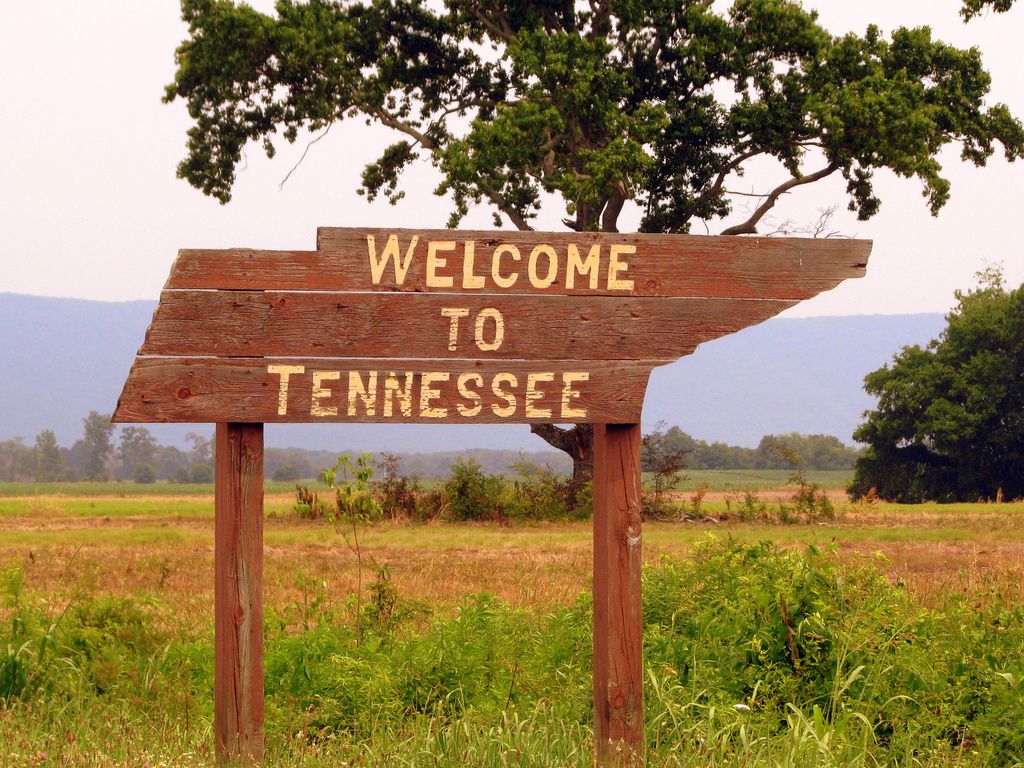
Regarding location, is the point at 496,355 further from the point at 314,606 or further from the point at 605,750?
the point at 314,606

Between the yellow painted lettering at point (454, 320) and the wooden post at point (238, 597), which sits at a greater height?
the yellow painted lettering at point (454, 320)

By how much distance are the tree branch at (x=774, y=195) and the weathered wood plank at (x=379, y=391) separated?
2342cm

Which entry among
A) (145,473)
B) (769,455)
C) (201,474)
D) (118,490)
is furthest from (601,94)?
(145,473)

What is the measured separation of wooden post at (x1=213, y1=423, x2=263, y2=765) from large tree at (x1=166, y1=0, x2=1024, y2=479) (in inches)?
727

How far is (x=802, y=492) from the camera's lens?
24562 mm

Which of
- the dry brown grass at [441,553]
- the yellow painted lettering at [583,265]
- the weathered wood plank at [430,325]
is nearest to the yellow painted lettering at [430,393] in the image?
the weathered wood plank at [430,325]

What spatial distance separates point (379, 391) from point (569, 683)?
7.49 feet

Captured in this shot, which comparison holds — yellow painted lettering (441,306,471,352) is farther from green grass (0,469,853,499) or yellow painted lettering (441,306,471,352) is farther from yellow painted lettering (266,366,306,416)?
green grass (0,469,853,499)

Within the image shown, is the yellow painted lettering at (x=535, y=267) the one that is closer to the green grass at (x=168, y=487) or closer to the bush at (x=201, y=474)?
the green grass at (x=168, y=487)

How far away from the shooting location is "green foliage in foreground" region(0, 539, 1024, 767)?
557cm

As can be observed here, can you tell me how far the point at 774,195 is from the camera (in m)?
28.4

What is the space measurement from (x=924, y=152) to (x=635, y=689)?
22812mm

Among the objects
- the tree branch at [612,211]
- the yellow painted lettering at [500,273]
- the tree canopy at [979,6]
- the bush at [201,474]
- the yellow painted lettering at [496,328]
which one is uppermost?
the tree canopy at [979,6]

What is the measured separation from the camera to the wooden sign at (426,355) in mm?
5645
